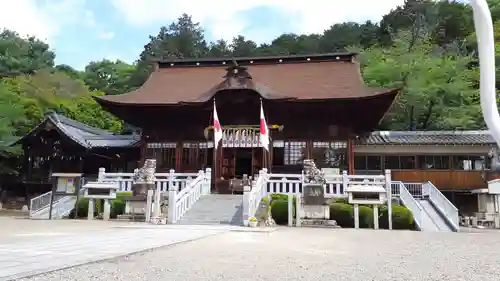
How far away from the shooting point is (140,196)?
13961mm

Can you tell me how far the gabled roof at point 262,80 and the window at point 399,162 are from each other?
4041 millimetres

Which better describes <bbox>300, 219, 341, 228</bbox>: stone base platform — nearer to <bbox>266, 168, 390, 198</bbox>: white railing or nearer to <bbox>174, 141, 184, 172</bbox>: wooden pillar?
<bbox>266, 168, 390, 198</bbox>: white railing

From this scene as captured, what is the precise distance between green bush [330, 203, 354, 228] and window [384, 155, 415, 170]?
8.36m

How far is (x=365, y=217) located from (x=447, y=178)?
341 inches

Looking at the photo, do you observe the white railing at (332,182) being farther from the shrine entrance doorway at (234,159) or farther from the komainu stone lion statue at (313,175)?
the shrine entrance doorway at (234,159)

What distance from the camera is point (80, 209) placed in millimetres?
15305

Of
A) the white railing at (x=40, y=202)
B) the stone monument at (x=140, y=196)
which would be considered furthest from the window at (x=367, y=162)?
the white railing at (x=40, y=202)

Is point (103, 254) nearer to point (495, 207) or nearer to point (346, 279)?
point (346, 279)

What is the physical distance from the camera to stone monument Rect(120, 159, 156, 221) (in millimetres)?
13953

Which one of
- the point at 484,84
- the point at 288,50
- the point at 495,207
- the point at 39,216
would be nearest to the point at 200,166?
the point at 39,216

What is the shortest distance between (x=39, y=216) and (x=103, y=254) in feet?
38.5

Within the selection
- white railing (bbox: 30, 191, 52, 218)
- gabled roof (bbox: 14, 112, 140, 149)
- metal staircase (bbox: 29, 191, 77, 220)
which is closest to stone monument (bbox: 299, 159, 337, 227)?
metal staircase (bbox: 29, 191, 77, 220)

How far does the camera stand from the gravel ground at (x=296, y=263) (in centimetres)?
457

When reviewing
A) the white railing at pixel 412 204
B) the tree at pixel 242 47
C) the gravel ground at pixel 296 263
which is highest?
the tree at pixel 242 47
